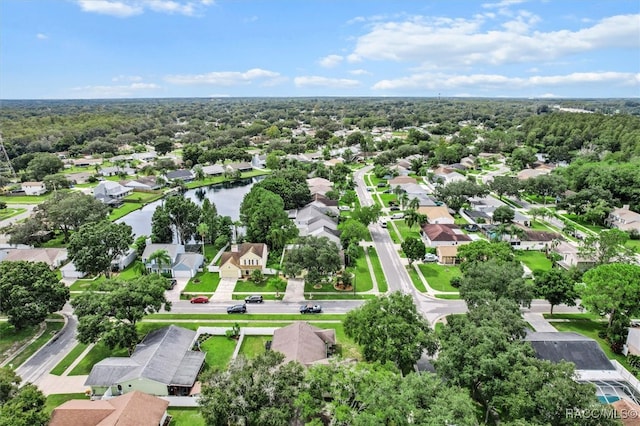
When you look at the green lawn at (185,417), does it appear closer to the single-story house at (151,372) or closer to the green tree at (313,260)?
the single-story house at (151,372)

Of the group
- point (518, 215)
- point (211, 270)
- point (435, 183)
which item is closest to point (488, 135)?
point (435, 183)

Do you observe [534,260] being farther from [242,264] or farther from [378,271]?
[242,264]

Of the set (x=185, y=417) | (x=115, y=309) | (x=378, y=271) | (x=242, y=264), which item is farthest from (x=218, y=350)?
(x=378, y=271)

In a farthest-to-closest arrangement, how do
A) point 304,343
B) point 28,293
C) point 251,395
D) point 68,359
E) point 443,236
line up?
1. point 443,236
2. point 28,293
3. point 68,359
4. point 304,343
5. point 251,395

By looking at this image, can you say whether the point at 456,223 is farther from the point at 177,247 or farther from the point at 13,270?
the point at 13,270

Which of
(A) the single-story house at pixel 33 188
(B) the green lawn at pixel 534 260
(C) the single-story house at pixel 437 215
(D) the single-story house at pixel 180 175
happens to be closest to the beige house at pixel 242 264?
(C) the single-story house at pixel 437 215

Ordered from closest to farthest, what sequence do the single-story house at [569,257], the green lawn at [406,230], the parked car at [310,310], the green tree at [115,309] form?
the green tree at [115,309], the parked car at [310,310], the single-story house at [569,257], the green lawn at [406,230]
